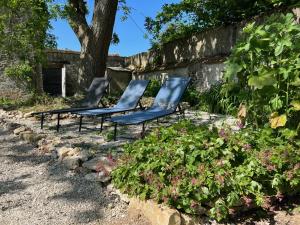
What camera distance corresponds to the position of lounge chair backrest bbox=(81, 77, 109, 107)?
7711 millimetres

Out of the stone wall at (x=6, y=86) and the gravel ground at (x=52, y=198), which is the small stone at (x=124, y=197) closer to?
the gravel ground at (x=52, y=198)

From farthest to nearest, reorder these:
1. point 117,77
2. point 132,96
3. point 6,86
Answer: point 117,77
point 6,86
point 132,96

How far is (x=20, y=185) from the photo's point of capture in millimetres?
4039

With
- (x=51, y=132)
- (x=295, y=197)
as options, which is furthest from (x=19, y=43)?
(x=295, y=197)

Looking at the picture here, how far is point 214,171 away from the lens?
3.19 meters

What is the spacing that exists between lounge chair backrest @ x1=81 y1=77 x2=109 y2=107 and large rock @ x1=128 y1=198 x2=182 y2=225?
4.45 m

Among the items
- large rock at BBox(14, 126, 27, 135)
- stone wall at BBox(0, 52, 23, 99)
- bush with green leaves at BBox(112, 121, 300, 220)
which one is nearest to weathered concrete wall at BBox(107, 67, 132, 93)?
stone wall at BBox(0, 52, 23, 99)

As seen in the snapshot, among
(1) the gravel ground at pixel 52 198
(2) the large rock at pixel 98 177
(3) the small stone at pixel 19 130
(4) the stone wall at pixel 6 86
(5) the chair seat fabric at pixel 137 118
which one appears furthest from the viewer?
(4) the stone wall at pixel 6 86

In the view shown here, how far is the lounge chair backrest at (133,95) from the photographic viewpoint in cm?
717

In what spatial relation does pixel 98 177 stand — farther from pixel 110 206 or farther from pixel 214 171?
pixel 214 171

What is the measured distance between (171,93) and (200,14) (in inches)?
235

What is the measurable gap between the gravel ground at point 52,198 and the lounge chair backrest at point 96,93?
295 cm

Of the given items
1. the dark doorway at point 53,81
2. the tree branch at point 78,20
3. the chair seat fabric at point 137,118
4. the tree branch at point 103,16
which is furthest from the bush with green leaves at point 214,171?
the dark doorway at point 53,81

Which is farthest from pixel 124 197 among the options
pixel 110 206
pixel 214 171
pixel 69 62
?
pixel 69 62
